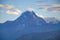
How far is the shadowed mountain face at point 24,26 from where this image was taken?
6.30 ft

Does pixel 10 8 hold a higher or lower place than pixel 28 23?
higher

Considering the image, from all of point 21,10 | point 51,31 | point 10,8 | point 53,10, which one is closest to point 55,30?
point 51,31

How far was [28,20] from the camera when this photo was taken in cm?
194

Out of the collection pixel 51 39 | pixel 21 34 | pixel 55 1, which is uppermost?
pixel 55 1

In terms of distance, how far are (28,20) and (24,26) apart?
0.11 meters

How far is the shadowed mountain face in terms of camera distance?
192 cm

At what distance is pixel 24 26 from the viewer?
1.94 metres

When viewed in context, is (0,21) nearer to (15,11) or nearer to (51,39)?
(15,11)

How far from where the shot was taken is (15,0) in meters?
1.98

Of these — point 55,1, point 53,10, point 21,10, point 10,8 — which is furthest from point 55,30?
point 10,8

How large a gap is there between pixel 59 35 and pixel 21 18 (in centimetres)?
62

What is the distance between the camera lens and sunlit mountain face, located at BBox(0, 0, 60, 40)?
1922 millimetres

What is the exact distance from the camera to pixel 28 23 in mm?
1939

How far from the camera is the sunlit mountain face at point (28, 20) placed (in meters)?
1.92
